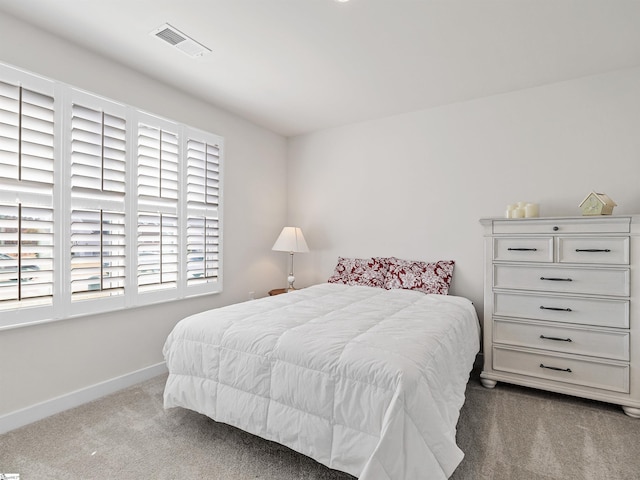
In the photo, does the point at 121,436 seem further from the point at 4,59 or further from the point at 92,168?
the point at 4,59

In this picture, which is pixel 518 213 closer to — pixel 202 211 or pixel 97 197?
pixel 202 211

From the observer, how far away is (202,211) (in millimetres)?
3299

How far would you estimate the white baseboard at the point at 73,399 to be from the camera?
2084mm

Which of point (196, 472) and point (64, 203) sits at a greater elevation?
point (64, 203)

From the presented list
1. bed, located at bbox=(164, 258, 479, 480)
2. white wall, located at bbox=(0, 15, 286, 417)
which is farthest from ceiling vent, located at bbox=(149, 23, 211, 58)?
bed, located at bbox=(164, 258, 479, 480)

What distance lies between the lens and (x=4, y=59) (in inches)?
Result: 81.6

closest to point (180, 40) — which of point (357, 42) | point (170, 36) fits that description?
point (170, 36)

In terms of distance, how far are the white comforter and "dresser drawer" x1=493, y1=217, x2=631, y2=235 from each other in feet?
3.13

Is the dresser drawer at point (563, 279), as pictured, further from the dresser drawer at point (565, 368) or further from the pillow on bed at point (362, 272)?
the pillow on bed at point (362, 272)

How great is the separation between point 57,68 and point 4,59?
0.28m

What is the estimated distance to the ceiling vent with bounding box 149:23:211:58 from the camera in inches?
87.3

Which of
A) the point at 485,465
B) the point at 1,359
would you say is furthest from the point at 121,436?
the point at 485,465

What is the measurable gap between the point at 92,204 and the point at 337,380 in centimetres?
213

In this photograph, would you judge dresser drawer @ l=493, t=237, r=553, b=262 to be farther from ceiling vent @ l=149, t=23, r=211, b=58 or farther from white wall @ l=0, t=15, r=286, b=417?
ceiling vent @ l=149, t=23, r=211, b=58
